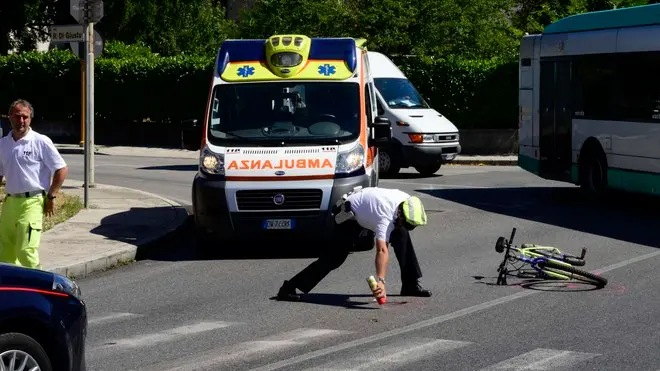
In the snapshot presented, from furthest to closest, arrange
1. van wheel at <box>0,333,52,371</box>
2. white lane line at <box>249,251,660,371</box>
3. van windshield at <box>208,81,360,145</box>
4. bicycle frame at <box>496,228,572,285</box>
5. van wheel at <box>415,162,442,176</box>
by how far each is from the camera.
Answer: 1. van wheel at <box>415,162,442,176</box>
2. van windshield at <box>208,81,360,145</box>
3. bicycle frame at <box>496,228,572,285</box>
4. white lane line at <box>249,251,660,371</box>
5. van wheel at <box>0,333,52,371</box>

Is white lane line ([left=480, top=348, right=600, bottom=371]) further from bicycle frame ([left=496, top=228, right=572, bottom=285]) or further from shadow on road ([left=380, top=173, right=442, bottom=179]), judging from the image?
shadow on road ([left=380, top=173, right=442, bottom=179])

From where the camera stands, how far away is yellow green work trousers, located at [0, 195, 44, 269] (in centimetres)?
1136

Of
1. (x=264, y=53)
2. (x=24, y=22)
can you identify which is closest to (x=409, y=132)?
(x=264, y=53)

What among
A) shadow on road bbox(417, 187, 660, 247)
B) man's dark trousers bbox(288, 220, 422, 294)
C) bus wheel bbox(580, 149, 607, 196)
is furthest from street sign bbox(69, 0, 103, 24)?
man's dark trousers bbox(288, 220, 422, 294)

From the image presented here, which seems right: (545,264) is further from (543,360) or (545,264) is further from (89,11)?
(89,11)

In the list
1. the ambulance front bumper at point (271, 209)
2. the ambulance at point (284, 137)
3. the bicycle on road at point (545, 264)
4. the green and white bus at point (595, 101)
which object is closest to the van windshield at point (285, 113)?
the ambulance at point (284, 137)

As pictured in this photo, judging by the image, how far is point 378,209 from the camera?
11.5 m

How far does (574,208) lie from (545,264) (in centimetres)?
767

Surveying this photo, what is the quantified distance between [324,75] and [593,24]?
6.58 meters

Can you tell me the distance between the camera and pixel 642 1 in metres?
37.1

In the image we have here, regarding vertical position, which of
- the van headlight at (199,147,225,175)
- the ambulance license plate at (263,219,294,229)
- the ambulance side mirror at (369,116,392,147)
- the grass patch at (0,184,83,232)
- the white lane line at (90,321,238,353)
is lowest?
the white lane line at (90,321,238,353)

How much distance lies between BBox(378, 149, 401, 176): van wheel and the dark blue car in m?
18.8

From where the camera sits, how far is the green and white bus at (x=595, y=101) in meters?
19.1

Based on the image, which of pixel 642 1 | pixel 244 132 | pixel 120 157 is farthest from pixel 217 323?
pixel 642 1
